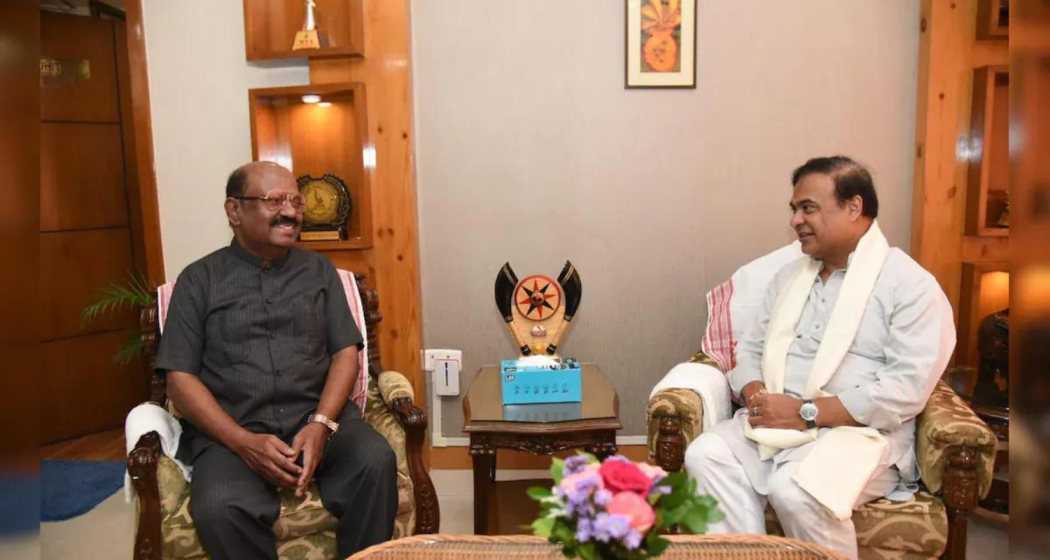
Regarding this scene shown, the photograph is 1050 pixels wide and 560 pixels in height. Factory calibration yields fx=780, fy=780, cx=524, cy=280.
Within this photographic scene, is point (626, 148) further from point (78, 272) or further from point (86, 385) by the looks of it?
point (86, 385)

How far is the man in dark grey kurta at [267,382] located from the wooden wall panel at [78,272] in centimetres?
197

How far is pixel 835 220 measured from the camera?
2125 mm

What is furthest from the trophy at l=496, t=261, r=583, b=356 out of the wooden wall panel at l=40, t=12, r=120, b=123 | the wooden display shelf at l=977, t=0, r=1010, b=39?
the wooden wall panel at l=40, t=12, r=120, b=123

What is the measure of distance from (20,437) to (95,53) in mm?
4137

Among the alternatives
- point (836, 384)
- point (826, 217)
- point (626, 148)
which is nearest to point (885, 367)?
point (836, 384)

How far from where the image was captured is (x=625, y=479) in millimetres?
1030

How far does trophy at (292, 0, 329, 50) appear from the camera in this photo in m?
2.57

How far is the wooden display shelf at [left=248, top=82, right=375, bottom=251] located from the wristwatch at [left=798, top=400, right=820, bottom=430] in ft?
4.95

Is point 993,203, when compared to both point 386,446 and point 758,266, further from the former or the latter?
point 386,446

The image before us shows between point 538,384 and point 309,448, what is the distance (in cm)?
69

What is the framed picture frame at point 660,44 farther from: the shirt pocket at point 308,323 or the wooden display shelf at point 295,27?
the shirt pocket at point 308,323

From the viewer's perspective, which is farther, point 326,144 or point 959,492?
point 326,144

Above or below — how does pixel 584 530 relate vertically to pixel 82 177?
below

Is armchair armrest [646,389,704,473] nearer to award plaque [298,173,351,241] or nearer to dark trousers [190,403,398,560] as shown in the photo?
dark trousers [190,403,398,560]
